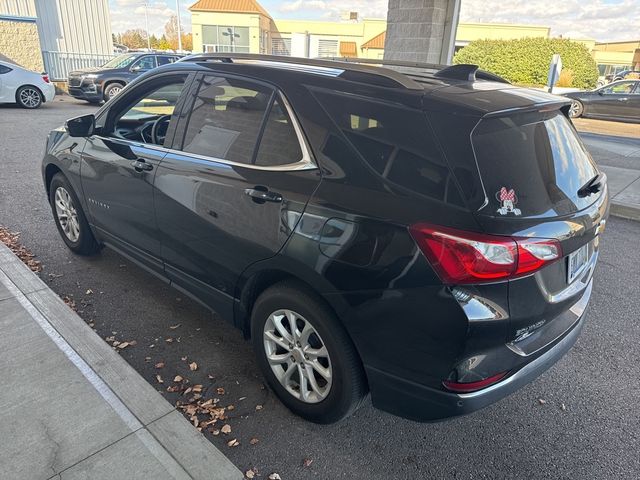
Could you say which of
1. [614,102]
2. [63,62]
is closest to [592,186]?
[614,102]

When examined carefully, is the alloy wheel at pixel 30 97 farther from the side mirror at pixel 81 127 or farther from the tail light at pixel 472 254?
the tail light at pixel 472 254

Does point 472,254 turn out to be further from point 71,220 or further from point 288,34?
point 288,34

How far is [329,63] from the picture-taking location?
269 centimetres

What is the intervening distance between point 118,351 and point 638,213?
20.7 ft

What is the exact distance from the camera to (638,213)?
6.09 metres

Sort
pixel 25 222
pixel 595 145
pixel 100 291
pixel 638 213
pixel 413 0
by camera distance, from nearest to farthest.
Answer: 1. pixel 100 291
2. pixel 25 222
3. pixel 638 213
4. pixel 413 0
5. pixel 595 145

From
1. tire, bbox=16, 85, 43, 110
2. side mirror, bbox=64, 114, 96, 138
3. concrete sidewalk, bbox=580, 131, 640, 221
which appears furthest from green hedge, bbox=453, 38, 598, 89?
side mirror, bbox=64, 114, 96, 138

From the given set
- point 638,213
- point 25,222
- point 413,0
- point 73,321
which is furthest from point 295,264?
point 413,0

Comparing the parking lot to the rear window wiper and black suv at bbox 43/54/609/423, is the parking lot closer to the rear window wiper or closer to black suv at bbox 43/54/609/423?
black suv at bbox 43/54/609/423

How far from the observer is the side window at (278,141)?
2383 millimetres

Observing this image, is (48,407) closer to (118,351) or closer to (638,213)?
(118,351)

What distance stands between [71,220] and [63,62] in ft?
61.7

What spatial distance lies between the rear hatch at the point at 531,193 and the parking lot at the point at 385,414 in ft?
2.23

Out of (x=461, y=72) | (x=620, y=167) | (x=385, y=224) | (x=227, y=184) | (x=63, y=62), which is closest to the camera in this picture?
(x=385, y=224)
